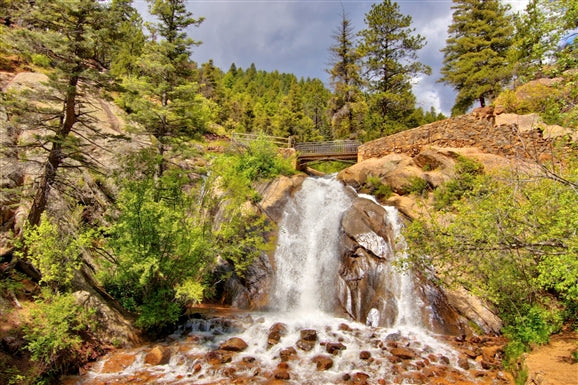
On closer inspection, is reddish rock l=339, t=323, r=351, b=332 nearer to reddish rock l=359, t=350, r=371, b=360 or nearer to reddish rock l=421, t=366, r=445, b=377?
reddish rock l=359, t=350, r=371, b=360

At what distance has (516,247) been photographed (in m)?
5.75

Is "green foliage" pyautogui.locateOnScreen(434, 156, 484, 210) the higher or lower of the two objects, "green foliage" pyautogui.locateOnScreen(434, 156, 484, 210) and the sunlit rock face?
the higher

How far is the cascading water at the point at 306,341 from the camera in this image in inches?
304

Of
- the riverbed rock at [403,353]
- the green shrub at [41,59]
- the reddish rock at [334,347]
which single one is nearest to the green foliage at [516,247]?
the riverbed rock at [403,353]

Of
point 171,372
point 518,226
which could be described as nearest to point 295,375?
point 171,372

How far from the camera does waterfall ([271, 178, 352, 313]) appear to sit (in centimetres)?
1284

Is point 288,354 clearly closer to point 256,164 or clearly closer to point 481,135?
point 256,164

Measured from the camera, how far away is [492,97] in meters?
24.9

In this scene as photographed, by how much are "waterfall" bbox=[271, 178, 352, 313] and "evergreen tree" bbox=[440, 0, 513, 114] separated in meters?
16.1

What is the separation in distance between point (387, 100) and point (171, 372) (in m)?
25.8

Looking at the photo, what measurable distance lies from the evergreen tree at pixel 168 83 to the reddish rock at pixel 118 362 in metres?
8.16

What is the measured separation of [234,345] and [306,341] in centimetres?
209

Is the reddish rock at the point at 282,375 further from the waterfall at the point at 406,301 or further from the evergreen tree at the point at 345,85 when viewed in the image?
the evergreen tree at the point at 345,85

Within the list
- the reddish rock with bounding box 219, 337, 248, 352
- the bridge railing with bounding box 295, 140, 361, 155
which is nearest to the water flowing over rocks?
the reddish rock with bounding box 219, 337, 248, 352
